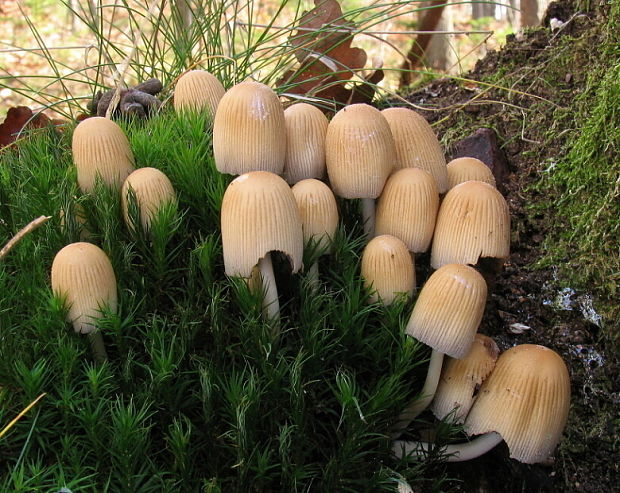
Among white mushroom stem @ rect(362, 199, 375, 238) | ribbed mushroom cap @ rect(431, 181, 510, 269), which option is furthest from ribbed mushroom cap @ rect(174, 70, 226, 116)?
ribbed mushroom cap @ rect(431, 181, 510, 269)

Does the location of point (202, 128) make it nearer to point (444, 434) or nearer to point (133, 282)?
point (133, 282)

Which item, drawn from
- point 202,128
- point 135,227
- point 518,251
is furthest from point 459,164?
point 135,227

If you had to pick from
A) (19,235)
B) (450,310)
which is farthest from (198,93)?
(450,310)

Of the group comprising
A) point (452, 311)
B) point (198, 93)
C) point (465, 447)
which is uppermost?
point (198, 93)

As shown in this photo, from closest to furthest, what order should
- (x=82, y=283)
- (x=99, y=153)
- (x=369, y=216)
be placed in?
(x=82, y=283) → (x=99, y=153) → (x=369, y=216)

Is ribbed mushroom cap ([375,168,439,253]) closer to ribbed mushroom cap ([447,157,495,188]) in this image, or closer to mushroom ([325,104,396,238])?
mushroom ([325,104,396,238])

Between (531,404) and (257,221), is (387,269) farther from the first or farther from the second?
(531,404)
